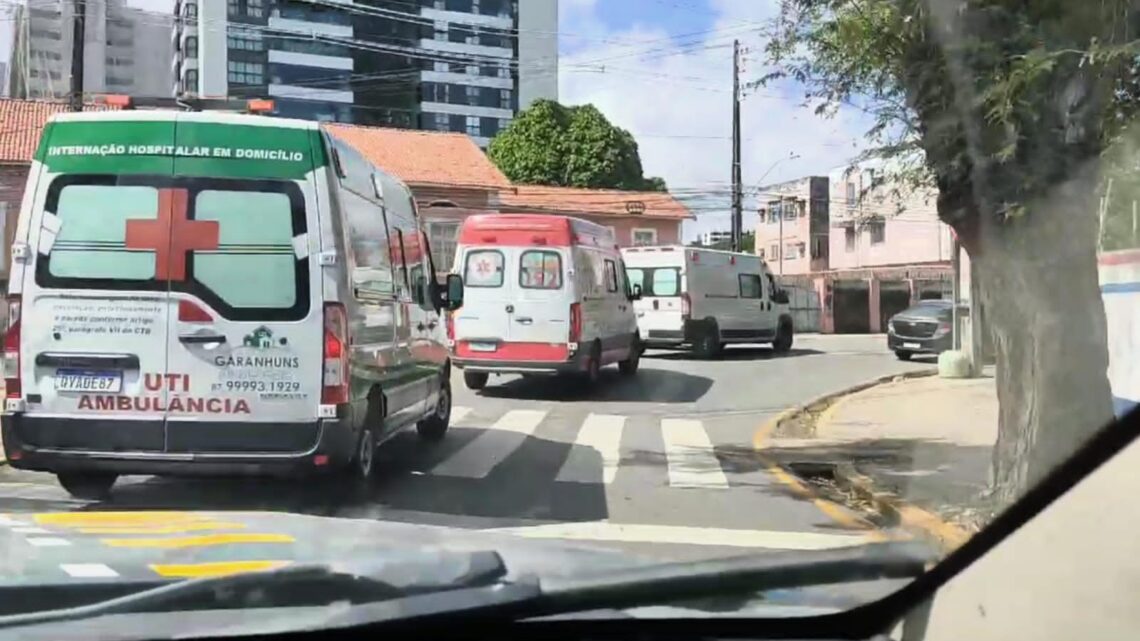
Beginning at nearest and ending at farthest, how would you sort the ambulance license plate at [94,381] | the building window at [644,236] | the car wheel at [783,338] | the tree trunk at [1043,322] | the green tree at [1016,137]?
1. the green tree at [1016,137]
2. the tree trunk at [1043,322]
3. the ambulance license plate at [94,381]
4. the building window at [644,236]
5. the car wheel at [783,338]

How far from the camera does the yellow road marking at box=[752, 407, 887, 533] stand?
5298 mm

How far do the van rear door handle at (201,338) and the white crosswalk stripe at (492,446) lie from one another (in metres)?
2.32

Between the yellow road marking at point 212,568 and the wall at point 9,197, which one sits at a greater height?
the wall at point 9,197

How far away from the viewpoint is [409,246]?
655 centimetres

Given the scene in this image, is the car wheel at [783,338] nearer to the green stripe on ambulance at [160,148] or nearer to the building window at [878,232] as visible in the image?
the building window at [878,232]

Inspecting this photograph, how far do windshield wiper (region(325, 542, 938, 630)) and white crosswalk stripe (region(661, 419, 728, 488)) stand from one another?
3.98m

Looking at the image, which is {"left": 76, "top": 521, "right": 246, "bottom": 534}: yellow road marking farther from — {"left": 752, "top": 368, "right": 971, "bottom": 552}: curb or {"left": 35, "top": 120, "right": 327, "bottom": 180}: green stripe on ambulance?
{"left": 752, "top": 368, "right": 971, "bottom": 552}: curb

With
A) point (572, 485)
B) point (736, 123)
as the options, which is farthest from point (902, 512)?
point (572, 485)

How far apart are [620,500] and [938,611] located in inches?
153

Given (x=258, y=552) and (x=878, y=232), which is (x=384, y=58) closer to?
(x=258, y=552)

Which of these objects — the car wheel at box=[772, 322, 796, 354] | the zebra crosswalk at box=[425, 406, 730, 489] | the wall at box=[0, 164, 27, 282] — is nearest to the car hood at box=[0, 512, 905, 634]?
the wall at box=[0, 164, 27, 282]

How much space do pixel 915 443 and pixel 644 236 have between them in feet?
7.39

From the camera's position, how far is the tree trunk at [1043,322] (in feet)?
13.0

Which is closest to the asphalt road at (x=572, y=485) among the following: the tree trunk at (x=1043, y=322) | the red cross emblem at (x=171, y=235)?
the tree trunk at (x=1043, y=322)
